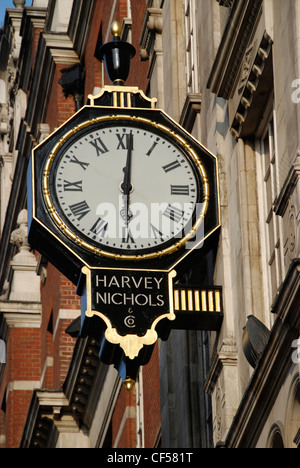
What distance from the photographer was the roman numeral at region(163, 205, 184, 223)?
1387 cm

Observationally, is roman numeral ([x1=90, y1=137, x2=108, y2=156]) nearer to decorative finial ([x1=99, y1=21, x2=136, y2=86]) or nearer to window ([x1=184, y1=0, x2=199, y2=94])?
decorative finial ([x1=99, y1=21, x2=136, y2=86])

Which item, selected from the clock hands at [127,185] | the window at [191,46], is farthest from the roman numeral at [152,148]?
the window at [191,46]

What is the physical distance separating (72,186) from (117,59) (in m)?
1.80

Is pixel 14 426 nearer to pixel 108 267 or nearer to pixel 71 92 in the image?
pixel 71 92

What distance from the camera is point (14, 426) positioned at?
113 feet

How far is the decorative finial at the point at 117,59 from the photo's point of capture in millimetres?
15102

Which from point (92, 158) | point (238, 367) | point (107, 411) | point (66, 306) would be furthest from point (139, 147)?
point (66, 306)

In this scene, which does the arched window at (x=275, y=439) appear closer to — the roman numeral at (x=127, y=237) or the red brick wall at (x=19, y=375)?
the roman numeral at (x=127, y=237)

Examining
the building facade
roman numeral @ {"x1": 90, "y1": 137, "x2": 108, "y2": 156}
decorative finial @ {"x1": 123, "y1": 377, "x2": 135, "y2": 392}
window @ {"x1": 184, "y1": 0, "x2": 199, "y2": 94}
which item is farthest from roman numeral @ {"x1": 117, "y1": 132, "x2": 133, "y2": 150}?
window @ {"x1": 184, "y1": 0, "x2": 199, "y2": 94}

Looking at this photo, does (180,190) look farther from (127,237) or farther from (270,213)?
(270,213)

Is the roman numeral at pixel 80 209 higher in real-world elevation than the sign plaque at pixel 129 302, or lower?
higher

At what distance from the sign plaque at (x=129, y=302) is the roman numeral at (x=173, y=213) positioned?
1.83ft

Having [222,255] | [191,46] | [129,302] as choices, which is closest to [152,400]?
[191,46]

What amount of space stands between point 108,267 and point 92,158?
1172mm
